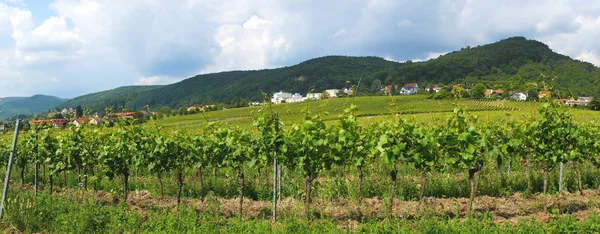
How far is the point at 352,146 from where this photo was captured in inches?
320

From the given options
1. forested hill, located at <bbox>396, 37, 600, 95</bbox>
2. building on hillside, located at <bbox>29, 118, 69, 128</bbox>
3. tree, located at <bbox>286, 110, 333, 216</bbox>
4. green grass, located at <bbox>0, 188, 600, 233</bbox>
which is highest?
forested hill, located at <bbox>396, 37, 600, 95</bbox>

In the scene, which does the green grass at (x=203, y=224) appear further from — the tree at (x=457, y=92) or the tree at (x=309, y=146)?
the tree at (x=457, y=92)

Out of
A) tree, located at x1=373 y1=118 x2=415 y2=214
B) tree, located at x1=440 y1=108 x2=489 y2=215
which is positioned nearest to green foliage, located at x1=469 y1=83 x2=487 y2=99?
tree, located at x1=440 y1=108 x2=489 y2=215

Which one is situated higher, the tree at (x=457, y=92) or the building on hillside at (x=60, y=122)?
the tree at (x=457, y=92)

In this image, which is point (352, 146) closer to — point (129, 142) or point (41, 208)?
point (129, 142)

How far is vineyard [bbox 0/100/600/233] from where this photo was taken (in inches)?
281

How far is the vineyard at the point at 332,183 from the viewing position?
23.4ft

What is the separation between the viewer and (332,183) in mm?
10492

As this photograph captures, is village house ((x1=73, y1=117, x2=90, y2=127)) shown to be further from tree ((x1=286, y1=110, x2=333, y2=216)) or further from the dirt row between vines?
tree ((x1=286, y1=110, x2=333, y2=216))

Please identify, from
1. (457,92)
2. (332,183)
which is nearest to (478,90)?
(457,92)

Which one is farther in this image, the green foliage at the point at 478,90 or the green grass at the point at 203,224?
the green foliage at the point at 478,90

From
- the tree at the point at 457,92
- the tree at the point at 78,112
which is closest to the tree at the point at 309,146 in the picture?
the tree at the point at 457,92

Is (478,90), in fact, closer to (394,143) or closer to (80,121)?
(394,143)

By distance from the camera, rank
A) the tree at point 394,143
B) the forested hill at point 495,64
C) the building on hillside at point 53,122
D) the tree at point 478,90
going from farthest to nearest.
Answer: the forested hill at point 495,64 → the building on hillside at point 53,122 → the tree at point 478,90 → the tree at point 394,143
